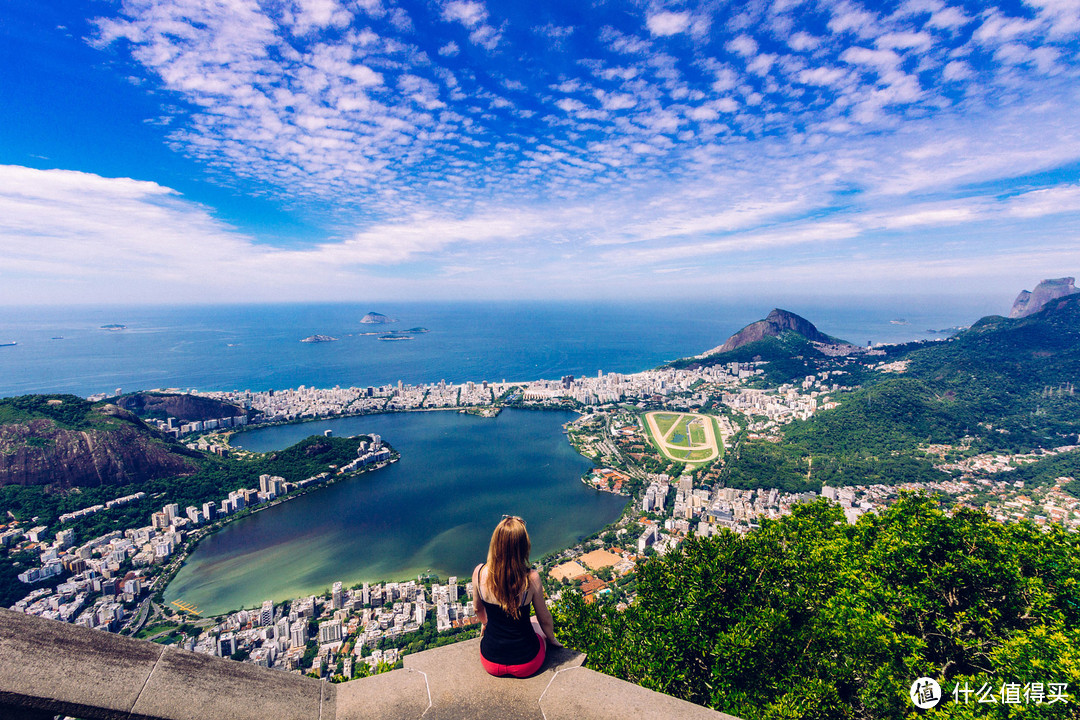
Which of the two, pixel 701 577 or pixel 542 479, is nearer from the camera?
pixel 701 577

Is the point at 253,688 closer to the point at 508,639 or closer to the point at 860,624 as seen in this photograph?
the point at 508,639

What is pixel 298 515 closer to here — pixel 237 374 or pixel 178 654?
pixel 178 654

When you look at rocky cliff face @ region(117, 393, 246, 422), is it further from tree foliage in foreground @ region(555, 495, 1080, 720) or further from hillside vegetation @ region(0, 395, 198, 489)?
tree foliage in foreground @ region(555, 495, 1080, 720)

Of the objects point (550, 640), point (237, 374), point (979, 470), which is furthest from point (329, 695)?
point (237, 374)

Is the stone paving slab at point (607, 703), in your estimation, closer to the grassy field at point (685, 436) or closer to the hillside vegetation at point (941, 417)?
the hillside vegetation at point (941, 417)

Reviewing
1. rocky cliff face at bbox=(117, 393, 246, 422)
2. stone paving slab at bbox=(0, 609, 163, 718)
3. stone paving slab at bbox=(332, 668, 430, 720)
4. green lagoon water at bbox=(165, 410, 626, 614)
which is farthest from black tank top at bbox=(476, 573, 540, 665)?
rocky cliff face at bbox=(117, 393, 246, 422)

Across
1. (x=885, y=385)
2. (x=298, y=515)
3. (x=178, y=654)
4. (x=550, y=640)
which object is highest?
(x=178, y=654)
